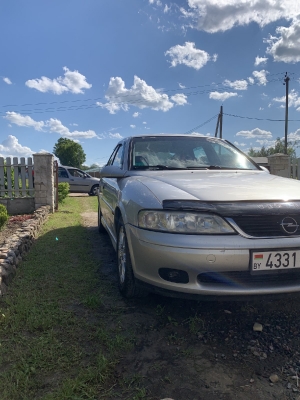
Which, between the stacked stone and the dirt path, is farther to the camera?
the stacked stone

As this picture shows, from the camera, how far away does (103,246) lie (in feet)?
15.8

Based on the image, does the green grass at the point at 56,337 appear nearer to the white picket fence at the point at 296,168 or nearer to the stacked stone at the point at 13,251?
the stacked stone at the point at 13,251

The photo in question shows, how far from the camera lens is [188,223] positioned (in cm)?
209

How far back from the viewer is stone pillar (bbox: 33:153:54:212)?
775 centimetres

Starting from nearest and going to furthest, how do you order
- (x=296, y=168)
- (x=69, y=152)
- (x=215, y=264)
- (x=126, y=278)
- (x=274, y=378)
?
1. (x=274, y=378)
2. (x=215, y=264)
3. (x=126, y=278)
4. (x=296, y=168)
5. (x=69, y=152)

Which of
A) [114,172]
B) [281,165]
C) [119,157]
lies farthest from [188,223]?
[281,165]

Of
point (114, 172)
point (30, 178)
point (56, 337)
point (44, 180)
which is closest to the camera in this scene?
point (56, 337)

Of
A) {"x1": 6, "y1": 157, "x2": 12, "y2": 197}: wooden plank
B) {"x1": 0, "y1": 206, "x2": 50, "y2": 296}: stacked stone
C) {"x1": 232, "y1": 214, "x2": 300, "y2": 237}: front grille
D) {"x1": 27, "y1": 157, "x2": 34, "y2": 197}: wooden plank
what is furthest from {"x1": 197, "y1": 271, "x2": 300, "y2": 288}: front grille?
{"x1": 6, "y1": 157, "x2": 12, "y2": 197}: wooden plank

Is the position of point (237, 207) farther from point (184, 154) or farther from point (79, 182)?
point (79, 182)

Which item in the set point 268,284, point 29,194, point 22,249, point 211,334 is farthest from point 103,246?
point 29,194

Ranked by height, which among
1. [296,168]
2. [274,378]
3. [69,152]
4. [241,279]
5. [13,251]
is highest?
[69,152]

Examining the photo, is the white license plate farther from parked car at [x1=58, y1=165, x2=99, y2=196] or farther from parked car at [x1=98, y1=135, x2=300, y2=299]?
parked car at [x1=58, y1=165, x2=99, y2=196]

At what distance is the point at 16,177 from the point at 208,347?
23.2 ft

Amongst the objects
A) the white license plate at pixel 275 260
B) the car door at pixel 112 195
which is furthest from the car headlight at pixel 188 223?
the car door at pixel 112 195
